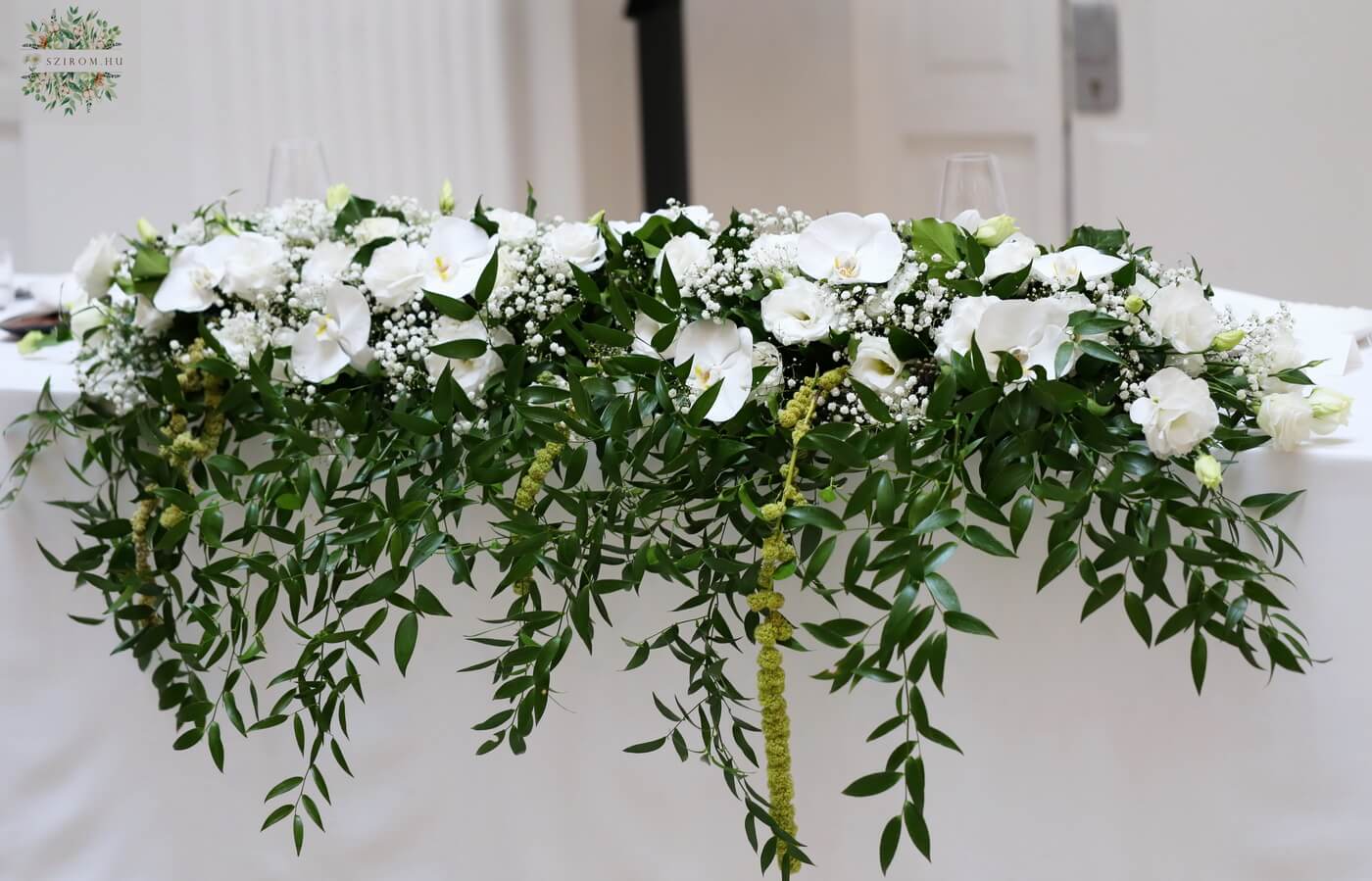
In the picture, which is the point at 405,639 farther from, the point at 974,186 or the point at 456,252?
the point at 974,186

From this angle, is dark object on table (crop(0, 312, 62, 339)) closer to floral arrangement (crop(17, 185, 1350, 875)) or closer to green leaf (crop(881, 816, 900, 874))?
floral arrangement (crop(17, 185, 1350, 875))

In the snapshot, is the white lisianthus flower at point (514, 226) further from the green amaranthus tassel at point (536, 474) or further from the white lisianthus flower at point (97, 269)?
the white lisianthus flower at point (97, 269)

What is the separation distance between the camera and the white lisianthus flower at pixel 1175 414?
25.4 inches

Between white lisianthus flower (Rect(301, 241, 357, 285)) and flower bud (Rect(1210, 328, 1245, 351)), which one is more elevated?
white lisianthus flower (Rect(301, 241, 357, 285))

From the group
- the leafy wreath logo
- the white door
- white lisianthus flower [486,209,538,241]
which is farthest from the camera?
the white door

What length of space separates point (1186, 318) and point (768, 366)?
9.5 inches

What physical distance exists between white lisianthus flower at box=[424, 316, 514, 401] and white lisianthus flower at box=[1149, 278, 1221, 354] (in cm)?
41

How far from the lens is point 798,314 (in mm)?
727

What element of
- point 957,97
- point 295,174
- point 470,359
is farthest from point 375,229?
point 957,97

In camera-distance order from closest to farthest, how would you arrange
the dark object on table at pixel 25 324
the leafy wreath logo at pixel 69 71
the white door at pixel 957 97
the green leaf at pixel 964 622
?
1. the green leaf at pixel 964 622
2. the leafy wreath logo at pixel 69 71
3. the dark object on table at pixel 25 324
4. the white door at pixel 957 97

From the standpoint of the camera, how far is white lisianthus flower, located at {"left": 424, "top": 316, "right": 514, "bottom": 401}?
79 cm

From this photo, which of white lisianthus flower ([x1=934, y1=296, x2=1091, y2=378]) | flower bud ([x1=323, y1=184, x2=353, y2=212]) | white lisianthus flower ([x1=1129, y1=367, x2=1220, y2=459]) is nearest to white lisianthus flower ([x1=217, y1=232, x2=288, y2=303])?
flower bud ([x1=323, y1=184, x2=353, y2=212])

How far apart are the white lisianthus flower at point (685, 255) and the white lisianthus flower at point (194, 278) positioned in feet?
1.11

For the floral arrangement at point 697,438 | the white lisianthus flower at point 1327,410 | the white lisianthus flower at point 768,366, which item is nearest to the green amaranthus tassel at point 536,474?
the floral arrangement at point 697,438
